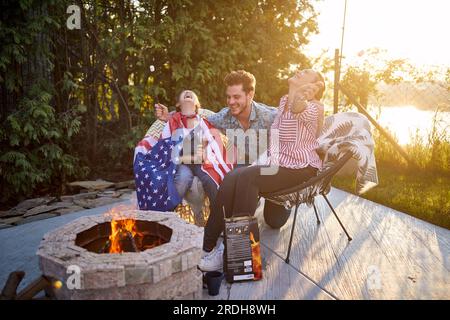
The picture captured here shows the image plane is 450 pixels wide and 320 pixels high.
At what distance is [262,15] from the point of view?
234 inches

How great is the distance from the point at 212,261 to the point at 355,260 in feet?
3.70

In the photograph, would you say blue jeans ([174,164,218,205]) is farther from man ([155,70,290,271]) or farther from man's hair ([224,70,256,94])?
man's hair ([224,70,256,94])

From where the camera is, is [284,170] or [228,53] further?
[228,53]

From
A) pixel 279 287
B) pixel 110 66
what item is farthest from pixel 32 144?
pixel 279 287

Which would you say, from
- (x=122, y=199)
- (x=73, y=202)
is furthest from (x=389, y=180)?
(x=73, y=202)

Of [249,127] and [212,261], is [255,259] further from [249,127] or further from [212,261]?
[249,127]

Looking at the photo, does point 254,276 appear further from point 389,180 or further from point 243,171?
point 389,180

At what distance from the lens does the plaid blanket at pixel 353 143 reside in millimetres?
2967

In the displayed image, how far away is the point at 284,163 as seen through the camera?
3006mm

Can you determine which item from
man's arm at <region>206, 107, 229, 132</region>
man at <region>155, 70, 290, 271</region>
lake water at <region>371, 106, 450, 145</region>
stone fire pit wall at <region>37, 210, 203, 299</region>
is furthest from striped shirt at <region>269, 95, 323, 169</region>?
lake water at <region>371, 106, 450, 145</region>

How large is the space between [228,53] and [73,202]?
312 centimetres

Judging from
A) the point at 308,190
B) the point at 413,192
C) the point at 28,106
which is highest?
the point at 28,106
